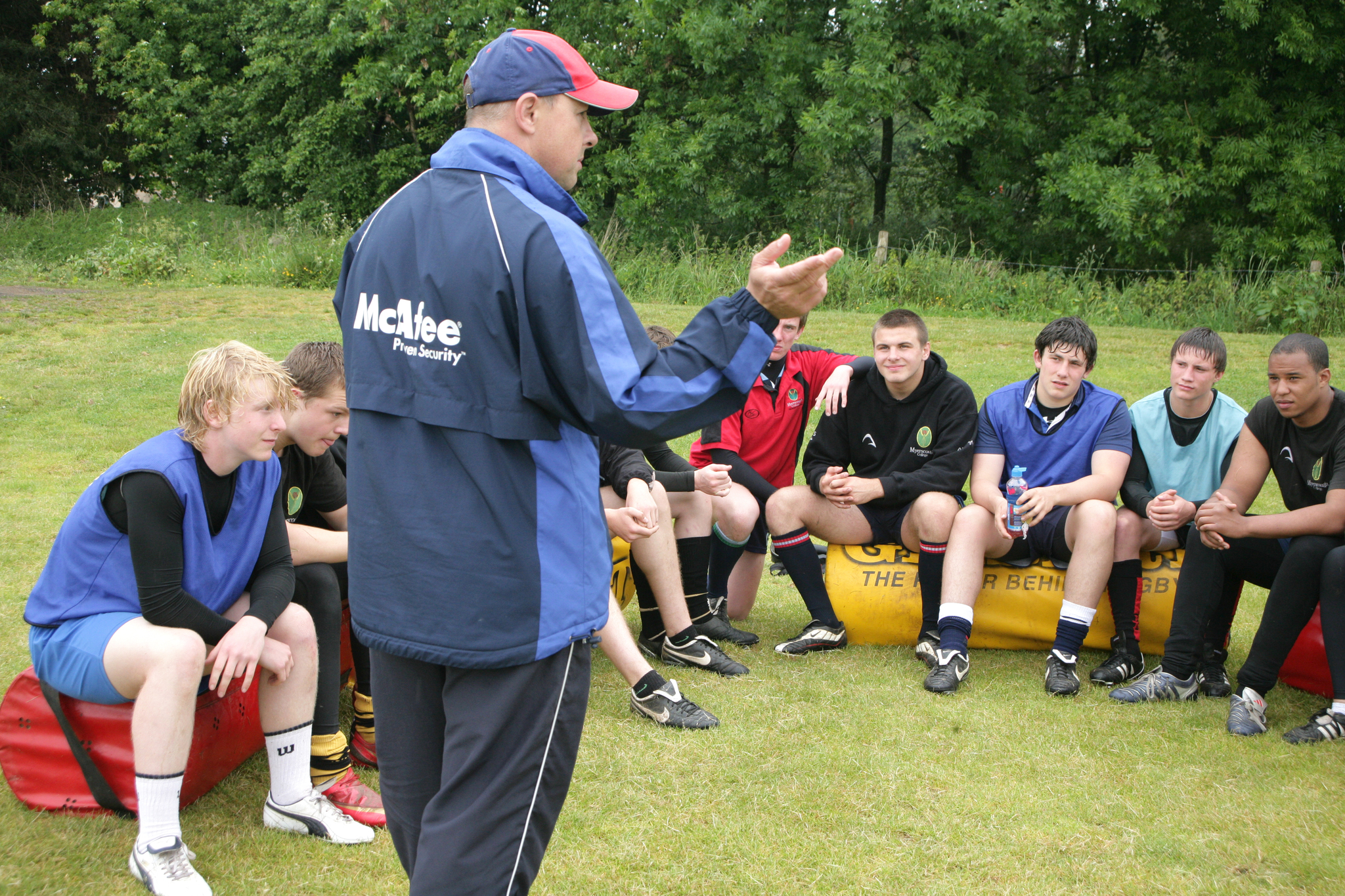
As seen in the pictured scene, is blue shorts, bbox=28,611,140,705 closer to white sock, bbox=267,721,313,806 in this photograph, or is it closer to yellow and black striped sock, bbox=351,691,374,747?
white sock, bbox=267,721,313,806

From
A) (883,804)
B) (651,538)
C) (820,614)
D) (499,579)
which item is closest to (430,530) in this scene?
(499,579)

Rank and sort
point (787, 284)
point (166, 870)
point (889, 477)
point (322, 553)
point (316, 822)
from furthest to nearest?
point (889, 477) < point (322, 553) < point (316, 822) < point (166, 870) < point (787, 284)

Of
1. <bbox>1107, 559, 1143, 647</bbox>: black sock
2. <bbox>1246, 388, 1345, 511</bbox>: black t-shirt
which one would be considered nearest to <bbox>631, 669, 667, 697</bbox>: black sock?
<bbox>1107, 559, 1143, 647</bbox>: black sock

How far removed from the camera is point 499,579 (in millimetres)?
1561

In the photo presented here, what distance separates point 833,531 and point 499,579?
10.3ft

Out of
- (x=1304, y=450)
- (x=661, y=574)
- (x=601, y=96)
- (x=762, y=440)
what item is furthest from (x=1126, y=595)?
(x=601, y=96)

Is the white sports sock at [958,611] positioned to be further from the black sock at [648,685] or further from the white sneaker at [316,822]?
the white sneaker at [316,822]

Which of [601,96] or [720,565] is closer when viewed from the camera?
[601,96]

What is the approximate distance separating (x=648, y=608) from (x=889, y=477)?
1.18m

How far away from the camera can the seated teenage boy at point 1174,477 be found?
4.03 meters

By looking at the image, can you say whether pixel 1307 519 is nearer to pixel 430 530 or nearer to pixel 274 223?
pixel 430 530

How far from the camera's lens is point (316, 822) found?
279 cm

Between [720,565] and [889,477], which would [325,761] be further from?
[889,477]

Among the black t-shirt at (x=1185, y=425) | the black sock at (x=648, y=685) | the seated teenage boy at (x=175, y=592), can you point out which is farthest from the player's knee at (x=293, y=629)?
the black t-shirt at (x=1185, y=425)
